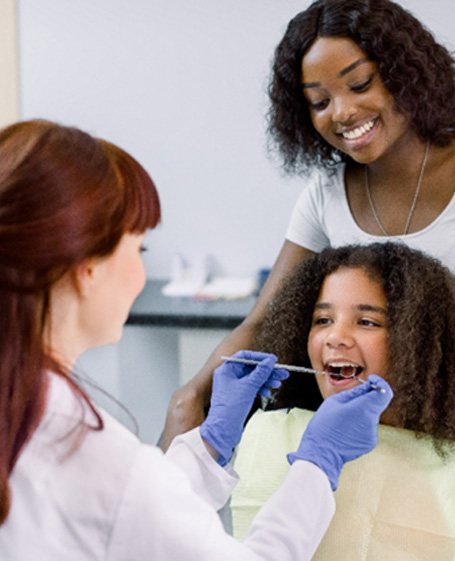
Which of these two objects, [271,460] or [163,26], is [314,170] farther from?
[163,26]

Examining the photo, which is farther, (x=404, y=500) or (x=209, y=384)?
(x=209, y=384)

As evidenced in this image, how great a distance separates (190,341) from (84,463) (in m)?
2.03

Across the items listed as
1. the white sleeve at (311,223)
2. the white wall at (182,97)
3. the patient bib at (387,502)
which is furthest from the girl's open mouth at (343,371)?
the white wall at (182,97)

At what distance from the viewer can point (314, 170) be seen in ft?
6.66

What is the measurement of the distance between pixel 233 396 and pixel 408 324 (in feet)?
1.03

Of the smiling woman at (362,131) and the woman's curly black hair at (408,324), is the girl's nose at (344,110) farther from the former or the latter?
the woman's curly black hair at (408,324)

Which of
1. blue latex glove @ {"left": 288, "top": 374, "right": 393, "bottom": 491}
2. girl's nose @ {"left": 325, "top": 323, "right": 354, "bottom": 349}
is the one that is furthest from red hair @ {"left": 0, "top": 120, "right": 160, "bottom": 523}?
girl's nose @ {"left": 325, "top": 323, "right": 354, "bottom": 349}

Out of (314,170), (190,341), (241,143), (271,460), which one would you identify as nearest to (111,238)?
(271,460)

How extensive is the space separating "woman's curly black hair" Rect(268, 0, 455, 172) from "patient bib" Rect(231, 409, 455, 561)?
616 millimetres

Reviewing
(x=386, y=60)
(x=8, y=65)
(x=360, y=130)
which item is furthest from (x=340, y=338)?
(x=8, y=65)

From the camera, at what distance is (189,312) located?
2914 millimetres

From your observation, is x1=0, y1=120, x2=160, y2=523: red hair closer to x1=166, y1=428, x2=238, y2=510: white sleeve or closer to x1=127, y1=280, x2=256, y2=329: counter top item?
x1=166, y1=428, x2=238, y2=510: white sleeve

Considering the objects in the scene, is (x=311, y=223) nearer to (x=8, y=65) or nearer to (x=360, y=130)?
(x=360, y=130)

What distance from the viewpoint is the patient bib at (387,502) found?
142cm
